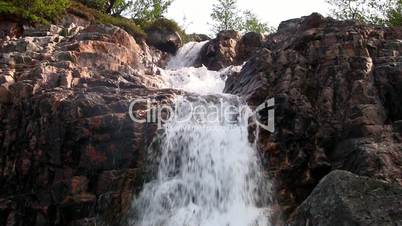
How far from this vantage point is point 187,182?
524 inches

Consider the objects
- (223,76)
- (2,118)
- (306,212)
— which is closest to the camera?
(306,212)

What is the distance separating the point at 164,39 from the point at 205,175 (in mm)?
19032

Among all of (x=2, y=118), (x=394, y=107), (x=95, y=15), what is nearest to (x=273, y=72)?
(x=394, y=107)

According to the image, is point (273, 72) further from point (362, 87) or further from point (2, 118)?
point (2, 118)

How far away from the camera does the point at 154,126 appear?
577 inches

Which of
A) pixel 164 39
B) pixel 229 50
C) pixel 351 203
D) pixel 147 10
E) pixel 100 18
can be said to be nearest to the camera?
pixel 351 203

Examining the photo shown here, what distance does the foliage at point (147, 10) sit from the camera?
1433 inches

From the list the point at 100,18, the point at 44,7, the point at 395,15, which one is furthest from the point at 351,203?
the point at 100,18

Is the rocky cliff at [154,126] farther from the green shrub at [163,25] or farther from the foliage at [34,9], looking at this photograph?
the green shrub at [163,25]

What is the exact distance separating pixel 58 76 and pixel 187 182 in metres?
6.20

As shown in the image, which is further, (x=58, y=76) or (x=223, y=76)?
(x=223, y=76)

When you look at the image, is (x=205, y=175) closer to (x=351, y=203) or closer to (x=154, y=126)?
(x=154, y=126)

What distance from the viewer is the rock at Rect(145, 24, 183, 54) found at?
3116cm

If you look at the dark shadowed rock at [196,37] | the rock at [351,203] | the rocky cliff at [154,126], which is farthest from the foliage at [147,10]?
the rock at [351,203]
